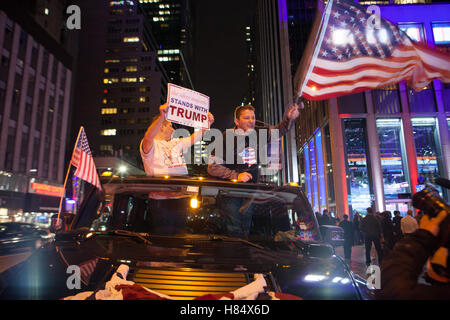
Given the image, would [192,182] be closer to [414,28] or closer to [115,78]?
[414,28]

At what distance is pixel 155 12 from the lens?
15588cm

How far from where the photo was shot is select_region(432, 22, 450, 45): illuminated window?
2231 centimetres

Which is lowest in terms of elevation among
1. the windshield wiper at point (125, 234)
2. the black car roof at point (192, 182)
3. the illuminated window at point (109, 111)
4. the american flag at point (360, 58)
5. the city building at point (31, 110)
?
the windshield wiper at point (125, 234)

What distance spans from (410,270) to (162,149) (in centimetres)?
278

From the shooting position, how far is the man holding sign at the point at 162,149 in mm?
3416

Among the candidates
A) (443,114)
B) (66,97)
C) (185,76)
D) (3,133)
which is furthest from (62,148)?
(185,76)

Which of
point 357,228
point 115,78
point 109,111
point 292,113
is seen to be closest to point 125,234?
point 292,113

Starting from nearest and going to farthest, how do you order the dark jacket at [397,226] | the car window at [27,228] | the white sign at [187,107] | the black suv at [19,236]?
the white sign at [187,107] < the dark jacket at [397,226] < the black suv at [19,236] < the car window at [27,228]

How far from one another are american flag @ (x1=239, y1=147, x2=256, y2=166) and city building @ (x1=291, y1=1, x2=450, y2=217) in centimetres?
1975

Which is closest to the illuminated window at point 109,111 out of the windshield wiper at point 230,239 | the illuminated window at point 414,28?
the illuminated window at point 414,28

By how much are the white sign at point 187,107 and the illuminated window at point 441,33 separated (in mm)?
25066

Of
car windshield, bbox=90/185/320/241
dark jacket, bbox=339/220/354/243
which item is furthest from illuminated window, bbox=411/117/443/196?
car windshield, bbox=90/185/320/241

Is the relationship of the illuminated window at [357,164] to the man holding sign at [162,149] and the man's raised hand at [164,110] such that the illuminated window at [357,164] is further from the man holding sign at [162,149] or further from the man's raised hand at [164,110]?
the man's raised hand at [164,110]

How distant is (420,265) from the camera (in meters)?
1.46
